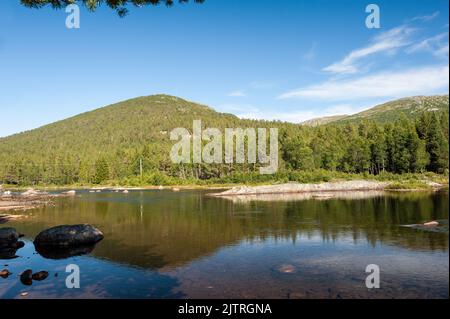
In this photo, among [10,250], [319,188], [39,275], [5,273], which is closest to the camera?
[39,275]

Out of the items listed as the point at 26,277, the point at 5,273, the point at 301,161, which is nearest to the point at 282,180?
the point at 301,161

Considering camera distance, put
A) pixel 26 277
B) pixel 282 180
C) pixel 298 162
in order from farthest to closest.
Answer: pixel 298 162 → pixel 282 180 → pixel 26 277

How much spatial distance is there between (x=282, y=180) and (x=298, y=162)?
18.0 meters

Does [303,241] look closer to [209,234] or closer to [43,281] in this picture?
[209,234]

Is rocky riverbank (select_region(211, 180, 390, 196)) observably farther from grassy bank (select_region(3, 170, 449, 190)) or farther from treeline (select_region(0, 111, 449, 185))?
treeline (select_region(0, 111, 449, 185))

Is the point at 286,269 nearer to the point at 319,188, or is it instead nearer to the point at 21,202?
the point at 21,202

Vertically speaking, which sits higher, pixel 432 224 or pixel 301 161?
pixel 301 161

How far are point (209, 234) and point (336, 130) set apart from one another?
398 ft

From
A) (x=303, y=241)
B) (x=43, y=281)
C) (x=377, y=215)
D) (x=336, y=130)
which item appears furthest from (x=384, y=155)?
(x=43, y=281)

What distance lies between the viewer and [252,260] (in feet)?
74.9

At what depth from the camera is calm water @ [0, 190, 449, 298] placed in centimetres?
1700

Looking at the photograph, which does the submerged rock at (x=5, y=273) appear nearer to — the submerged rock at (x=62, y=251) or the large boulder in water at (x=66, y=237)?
the submerged rock at (x=62, y=251)

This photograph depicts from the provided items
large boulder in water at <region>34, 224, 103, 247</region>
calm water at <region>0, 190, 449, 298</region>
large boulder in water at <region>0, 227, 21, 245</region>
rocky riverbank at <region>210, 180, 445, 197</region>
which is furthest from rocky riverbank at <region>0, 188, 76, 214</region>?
rocky riverbank at <region>210, 180, 445, 197</region>

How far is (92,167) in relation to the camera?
144 metres
